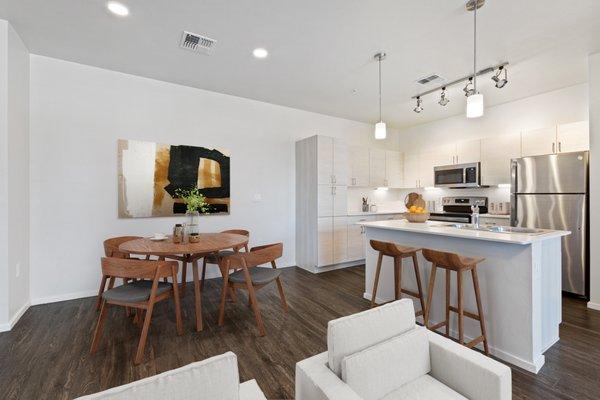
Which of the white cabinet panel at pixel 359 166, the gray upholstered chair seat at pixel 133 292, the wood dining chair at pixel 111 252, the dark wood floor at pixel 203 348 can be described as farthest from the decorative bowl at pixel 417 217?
the wood dining chair at pixel 111 252

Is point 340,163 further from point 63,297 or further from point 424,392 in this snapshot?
point 63,297

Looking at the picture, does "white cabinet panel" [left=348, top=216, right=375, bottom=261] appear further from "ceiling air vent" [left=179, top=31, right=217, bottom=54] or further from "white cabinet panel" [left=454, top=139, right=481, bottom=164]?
"ceiling air vent" [left=179, top=31, right=217, bottom=54]

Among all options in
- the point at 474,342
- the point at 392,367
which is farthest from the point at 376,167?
the point at 392,367

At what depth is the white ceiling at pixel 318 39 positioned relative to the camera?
7.73 ft

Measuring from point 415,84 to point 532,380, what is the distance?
11.5 ft

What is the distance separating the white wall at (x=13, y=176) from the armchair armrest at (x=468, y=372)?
11.7 feet

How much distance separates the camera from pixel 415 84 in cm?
390

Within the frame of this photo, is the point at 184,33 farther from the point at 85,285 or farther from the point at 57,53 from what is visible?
the point at 85,285

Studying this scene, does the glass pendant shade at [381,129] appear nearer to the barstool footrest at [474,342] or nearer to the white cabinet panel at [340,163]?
the white cabinet panel at [340,163]

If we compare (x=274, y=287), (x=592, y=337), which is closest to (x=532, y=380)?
(x=592, y=337)

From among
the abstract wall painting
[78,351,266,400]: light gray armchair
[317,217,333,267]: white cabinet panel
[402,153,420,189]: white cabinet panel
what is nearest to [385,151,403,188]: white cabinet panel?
[402,153,420,189]: white cabinet panel

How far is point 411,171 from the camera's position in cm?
591

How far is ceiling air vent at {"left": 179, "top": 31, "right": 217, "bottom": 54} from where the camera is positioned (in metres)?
2.75

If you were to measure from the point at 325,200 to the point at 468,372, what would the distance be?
3.45m
